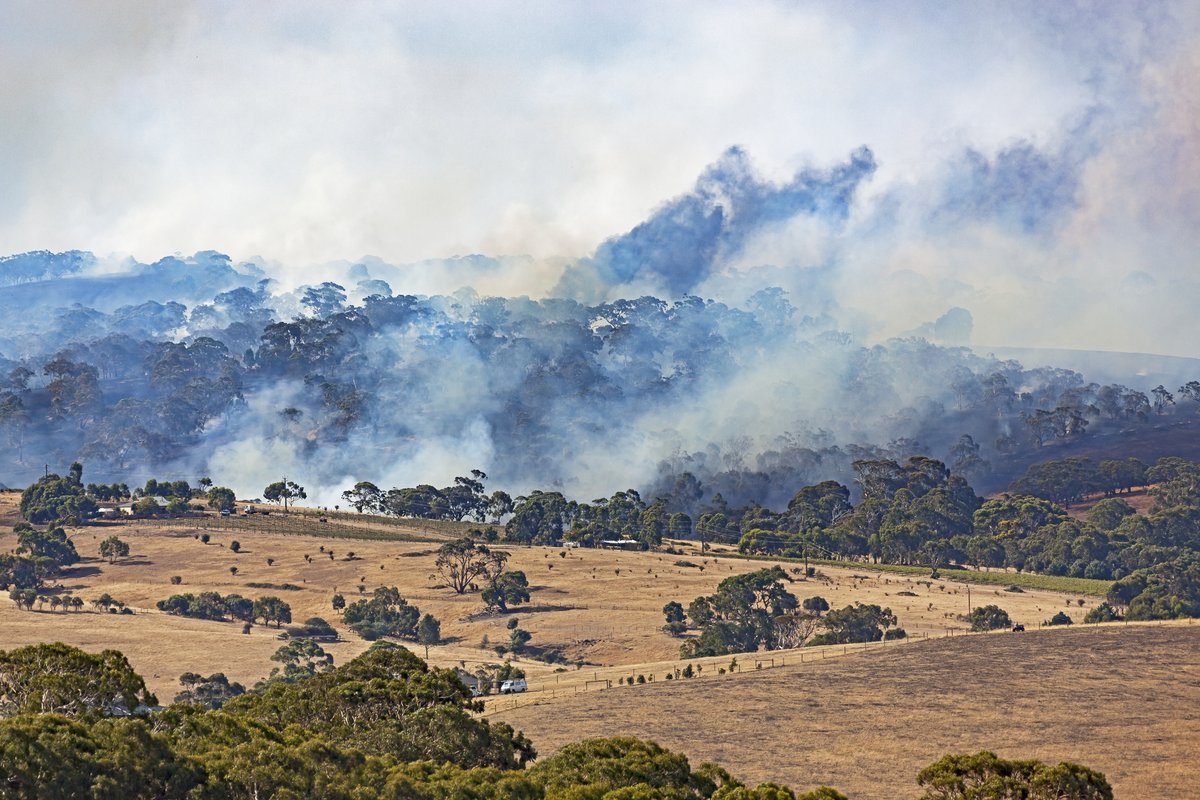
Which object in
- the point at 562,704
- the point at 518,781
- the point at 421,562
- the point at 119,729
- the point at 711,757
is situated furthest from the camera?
the point at 421,562

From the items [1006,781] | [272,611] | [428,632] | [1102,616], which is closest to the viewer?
[1006,781]

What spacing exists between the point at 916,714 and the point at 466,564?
7808cm

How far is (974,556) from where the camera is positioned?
19488 cm

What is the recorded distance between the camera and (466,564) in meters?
170

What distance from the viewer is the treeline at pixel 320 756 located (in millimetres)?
51531

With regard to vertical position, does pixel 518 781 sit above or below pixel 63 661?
below

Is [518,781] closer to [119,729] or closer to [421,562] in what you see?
[119,729]

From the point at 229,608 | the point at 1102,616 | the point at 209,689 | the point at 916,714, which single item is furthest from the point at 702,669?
the point at 229,608

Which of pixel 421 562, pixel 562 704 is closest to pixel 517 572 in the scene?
pixel 421 562

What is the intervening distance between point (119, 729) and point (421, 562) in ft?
417

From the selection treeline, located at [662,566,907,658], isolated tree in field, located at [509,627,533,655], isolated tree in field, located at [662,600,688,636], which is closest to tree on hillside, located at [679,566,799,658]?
treeline, located at [662,566,907,658]

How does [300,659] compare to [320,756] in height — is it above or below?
below

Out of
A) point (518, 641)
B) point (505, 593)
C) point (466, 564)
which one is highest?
point (466, 564)

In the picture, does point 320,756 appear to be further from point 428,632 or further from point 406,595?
point 406,595
